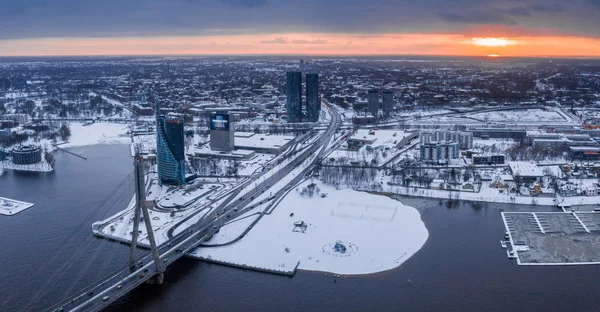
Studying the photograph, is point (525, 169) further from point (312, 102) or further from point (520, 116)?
point (520, 116)

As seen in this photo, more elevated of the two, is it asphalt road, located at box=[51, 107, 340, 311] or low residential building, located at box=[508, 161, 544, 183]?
low residential building, located at box=[508, 161, 544, 183]

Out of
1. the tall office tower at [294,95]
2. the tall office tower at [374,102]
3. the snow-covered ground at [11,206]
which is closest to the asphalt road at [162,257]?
the snow-covered ground at [11,206]

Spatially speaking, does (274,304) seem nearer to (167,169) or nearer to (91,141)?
(167,169)

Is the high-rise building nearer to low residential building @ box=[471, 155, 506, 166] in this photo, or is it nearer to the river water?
the river water

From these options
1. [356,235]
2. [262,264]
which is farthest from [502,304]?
[262,264]

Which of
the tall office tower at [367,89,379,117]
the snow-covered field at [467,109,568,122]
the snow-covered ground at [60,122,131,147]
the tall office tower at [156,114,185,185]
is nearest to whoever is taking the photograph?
the tall office tower at [156,114,185,185]

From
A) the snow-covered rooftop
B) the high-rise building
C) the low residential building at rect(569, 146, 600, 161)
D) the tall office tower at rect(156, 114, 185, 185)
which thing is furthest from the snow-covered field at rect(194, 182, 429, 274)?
the low residential building at rect(569, 146, 600, 161)
